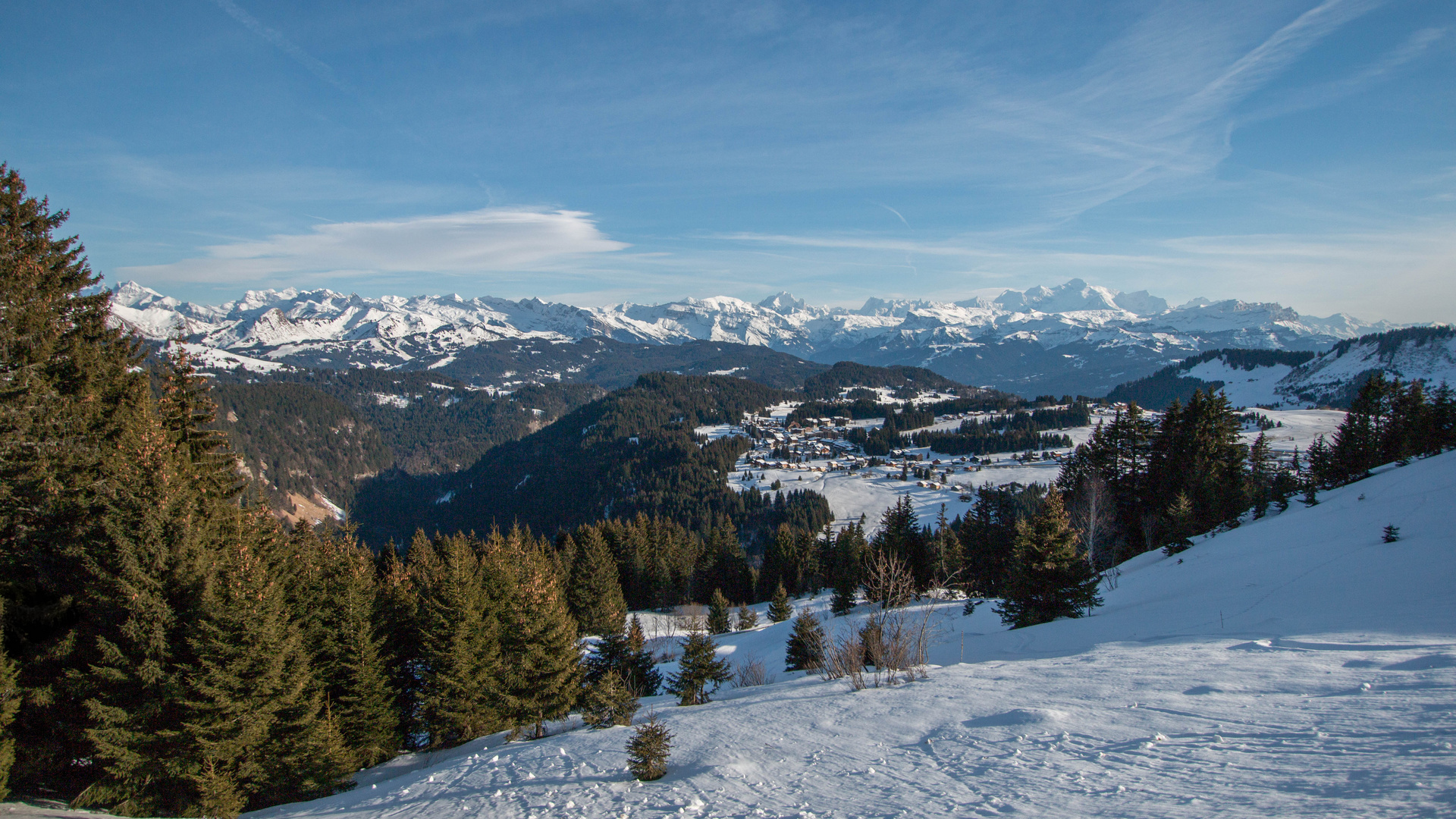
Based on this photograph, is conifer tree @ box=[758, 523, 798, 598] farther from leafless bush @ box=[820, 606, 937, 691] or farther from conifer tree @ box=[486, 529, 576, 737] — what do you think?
leafless bush @ box=[820, 606, 937, 691]

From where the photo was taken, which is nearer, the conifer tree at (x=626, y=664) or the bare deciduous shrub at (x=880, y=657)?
the bare deciduous shrub at (x=880, y=657)

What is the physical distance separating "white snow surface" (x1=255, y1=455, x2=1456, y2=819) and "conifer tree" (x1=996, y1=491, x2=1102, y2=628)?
17.0ft

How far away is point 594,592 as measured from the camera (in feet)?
171

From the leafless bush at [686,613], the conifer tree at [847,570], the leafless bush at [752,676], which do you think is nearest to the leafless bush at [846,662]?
the leafless bush at [752,676]

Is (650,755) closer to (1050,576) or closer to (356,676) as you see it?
(356,676)

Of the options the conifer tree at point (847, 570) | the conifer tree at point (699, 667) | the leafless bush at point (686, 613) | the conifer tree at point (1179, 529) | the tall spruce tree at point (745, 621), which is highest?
the conifer tree at point (1179, 529)

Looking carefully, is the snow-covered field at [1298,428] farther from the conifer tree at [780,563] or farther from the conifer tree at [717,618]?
the conifer tree at [717,618]

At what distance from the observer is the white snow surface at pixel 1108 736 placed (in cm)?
694

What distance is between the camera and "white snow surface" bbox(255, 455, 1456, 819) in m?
6.94

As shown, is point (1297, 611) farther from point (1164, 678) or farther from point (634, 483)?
point (634, 483)

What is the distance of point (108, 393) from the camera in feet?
66.0

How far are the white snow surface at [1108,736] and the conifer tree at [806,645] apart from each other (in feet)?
7.27

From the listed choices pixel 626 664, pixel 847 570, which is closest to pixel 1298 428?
pixel 847 570

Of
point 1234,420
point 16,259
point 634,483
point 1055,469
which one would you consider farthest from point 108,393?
point 1055,469
